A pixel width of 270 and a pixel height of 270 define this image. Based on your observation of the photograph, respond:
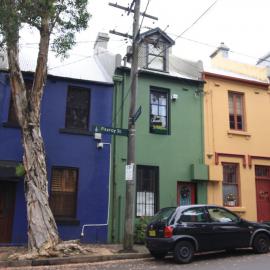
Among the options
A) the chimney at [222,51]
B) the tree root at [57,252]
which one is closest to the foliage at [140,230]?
the tree root at [57,252]

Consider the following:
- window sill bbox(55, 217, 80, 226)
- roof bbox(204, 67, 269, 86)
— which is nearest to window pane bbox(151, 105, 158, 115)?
roof bbox(204, 67, 269, 86)

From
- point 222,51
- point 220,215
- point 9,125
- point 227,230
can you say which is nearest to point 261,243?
point 227,230

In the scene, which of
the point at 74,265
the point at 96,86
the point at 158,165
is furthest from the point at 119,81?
the point at 74,265

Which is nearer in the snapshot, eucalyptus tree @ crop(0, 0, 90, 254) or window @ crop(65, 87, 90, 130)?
eucalyptus tree @ crop(0, 0, 90, 254)

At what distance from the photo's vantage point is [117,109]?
15969 millimetres

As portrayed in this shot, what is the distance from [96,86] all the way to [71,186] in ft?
12.9

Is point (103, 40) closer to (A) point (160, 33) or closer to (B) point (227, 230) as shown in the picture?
(A) point (160, 33)

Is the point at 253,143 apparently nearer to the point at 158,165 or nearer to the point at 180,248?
the point at 158,165

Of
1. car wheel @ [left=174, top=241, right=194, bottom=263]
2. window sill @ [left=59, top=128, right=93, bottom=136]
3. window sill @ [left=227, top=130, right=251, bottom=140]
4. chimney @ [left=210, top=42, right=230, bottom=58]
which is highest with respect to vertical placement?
chimney @ [left=210, top=42, right=230, bottom=58]

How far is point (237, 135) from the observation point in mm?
17625

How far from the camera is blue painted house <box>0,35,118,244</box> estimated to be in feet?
46.4

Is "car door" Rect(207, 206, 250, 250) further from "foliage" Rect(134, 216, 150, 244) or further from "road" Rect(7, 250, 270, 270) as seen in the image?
"foliage" Rect(134, 216, 150, 244)

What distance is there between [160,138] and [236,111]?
4103 mm

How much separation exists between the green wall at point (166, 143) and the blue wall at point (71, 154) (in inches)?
18.4
